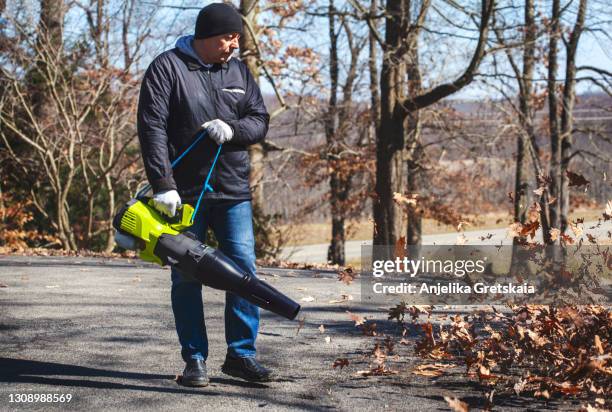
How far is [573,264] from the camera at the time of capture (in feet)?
19.2

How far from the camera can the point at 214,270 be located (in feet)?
13.9

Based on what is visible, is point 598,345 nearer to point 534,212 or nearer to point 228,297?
point 534,212

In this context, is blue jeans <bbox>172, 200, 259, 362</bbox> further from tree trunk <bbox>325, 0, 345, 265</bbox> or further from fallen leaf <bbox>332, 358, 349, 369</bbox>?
A: tree trunk <bbox>325, 0, 345, 265</bbox>

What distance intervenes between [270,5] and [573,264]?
557 inches

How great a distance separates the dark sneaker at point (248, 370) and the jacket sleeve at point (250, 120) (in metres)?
1.23

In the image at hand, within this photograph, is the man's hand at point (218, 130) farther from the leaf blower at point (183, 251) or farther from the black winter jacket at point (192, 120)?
the leaf blower at point (183, 251)

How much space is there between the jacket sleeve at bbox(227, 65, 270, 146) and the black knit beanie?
0.39 m

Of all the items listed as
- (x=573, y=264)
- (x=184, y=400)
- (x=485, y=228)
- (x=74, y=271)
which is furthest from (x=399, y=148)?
(x=485, y=228)

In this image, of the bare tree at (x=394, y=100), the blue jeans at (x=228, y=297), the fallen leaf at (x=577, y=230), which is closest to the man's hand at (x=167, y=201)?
the blue jeans at (x=228, y=297)

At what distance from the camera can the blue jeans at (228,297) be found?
4.51m

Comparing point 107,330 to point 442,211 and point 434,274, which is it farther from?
point 442,211

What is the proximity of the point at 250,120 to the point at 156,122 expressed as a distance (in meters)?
0.55

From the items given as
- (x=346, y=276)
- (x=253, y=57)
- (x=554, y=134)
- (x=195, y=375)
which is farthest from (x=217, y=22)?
(x=554, y=134)

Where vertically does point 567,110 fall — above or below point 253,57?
below
